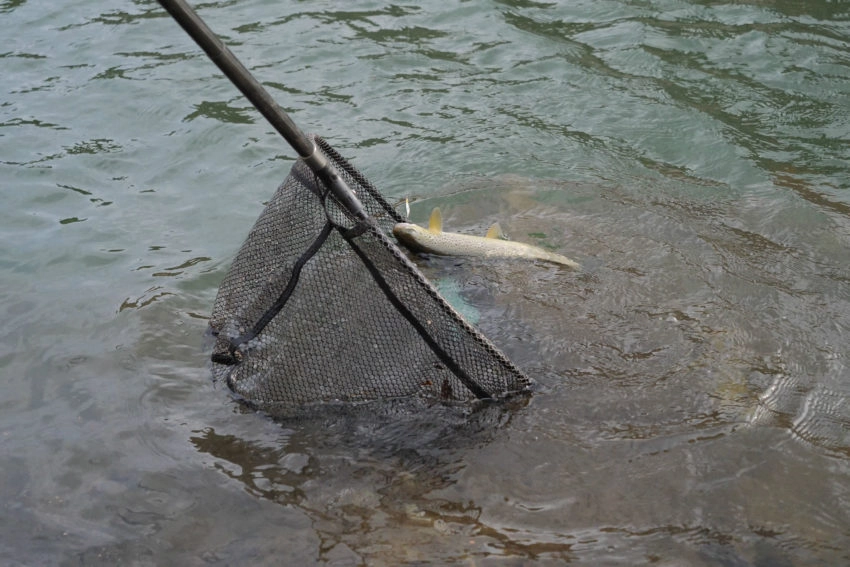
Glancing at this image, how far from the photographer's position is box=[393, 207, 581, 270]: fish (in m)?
5.77

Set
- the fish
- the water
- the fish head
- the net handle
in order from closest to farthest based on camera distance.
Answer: the net handle, the water, the fish head, the fish

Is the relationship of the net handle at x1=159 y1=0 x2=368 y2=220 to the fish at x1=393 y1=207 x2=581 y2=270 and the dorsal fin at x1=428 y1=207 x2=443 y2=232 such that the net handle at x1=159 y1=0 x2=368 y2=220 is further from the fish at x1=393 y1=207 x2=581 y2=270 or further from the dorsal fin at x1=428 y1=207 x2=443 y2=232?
the dorsal fin at x1=428 y1=207 x2=443 y2=232

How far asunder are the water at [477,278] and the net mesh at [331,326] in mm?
199

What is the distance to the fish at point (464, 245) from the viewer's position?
18.9 ft

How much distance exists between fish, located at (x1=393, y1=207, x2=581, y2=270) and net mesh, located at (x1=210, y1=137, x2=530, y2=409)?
91 cm

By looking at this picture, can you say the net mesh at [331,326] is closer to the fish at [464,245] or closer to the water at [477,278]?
the water at [477,278]

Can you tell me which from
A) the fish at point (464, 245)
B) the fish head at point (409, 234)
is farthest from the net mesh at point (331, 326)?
the fish at point (464, 245)

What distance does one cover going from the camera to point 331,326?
15.4 ft

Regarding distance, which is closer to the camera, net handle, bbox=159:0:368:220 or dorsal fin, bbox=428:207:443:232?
net handle, bbox=159:0:368:220

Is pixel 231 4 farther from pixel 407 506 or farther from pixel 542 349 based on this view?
pixel 407 506

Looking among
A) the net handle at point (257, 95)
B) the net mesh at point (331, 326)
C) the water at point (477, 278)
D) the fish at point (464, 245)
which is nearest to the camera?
the net handle at point (257, 95)

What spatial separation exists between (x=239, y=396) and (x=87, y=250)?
2573 millimetres

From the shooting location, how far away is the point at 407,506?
4.20 m

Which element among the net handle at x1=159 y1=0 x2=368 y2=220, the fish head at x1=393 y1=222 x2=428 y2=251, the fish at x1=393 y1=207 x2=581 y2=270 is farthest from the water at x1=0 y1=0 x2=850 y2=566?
the net handle at x1=159 y1=0 x2=368 y2=220
